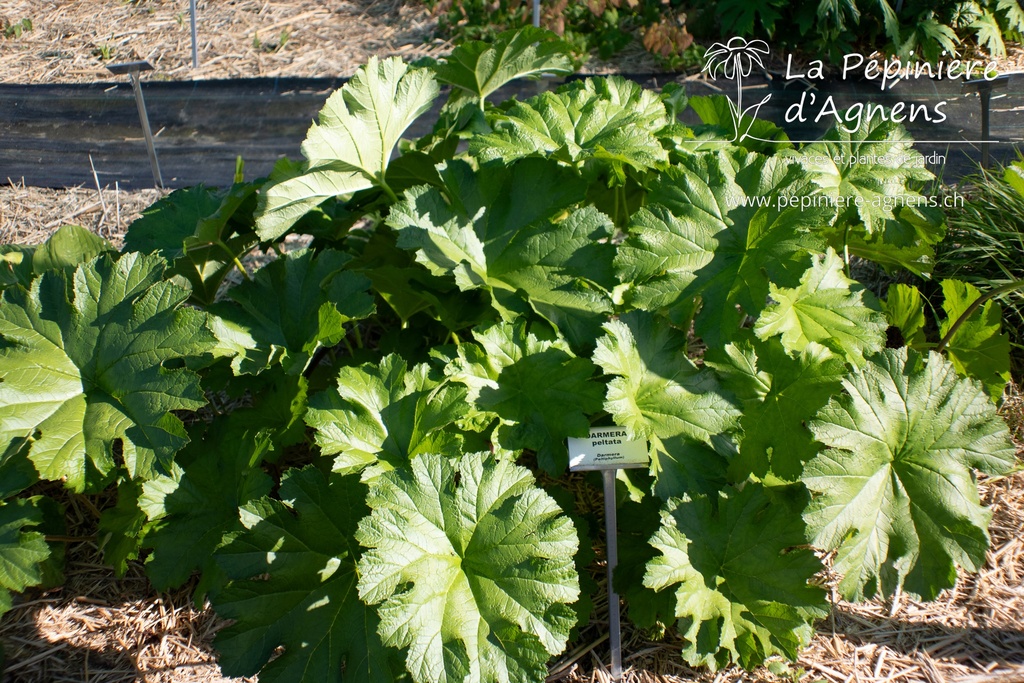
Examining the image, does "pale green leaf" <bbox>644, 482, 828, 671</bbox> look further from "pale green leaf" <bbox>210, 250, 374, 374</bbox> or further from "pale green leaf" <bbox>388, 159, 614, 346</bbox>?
"pale green leaf" <bbox>210, 250, 374, 374</bbox>

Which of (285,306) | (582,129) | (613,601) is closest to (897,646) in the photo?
(613,601)

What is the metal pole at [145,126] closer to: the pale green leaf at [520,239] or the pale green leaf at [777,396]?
the pale green leaf at [520,239]

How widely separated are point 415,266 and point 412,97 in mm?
497

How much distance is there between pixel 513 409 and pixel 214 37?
4573mm

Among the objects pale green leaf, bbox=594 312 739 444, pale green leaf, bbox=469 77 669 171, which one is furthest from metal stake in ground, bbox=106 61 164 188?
pale green leaf, bbox=594 312 739 444

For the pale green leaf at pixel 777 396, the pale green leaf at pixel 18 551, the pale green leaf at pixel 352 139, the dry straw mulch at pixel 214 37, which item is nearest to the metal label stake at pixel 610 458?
the pale green leaf at pixel 777 396

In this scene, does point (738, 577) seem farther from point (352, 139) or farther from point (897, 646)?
point (352, 139)

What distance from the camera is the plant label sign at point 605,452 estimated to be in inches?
75.3

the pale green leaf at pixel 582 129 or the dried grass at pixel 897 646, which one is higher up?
the pale green leaf at pixel 582 129

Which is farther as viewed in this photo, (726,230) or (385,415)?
(726,230)

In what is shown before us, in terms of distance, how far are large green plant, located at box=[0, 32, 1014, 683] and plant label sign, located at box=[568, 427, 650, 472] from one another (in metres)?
0.04

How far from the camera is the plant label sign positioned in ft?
6.28

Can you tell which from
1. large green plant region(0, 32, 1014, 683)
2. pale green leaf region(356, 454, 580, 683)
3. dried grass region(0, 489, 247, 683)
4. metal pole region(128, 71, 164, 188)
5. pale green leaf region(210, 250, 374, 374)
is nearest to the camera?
pale green leaf region(356, 454, 580, 683)

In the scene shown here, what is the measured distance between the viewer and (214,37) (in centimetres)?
545
